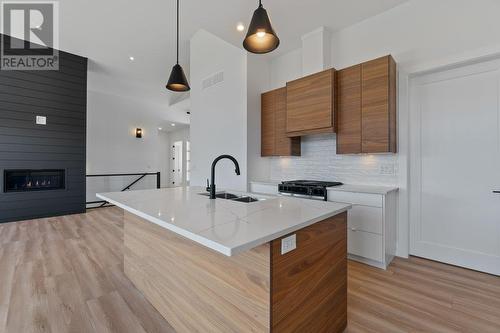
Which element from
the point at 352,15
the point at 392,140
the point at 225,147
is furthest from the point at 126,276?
the point at 352,15

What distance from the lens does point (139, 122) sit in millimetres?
8422

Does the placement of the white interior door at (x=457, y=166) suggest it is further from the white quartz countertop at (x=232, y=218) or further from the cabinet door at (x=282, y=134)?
the white quartz countertop at (x=232, y=218)

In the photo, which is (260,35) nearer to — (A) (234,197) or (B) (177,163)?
(A) (234,197)

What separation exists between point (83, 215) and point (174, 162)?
6.08 m

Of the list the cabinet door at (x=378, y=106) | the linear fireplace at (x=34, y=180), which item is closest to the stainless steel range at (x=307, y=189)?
the cabinet door at (x=378, y=106)

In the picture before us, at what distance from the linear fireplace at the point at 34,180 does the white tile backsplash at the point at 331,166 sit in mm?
4650

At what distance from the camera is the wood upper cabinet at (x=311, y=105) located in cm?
307

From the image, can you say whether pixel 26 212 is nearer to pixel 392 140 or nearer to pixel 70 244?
pixel 70 244

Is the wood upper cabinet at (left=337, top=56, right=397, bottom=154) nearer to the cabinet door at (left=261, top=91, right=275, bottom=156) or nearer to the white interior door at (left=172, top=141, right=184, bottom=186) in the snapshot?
the cabinet door at (left=261, top=91, right=275, bottom=156)

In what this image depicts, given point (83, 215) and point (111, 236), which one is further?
point (83, 215)

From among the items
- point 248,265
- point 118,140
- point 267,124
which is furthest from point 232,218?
point 118,140

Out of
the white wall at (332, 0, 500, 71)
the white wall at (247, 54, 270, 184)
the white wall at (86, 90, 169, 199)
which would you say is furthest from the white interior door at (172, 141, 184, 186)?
the white wall at (332, 0, 500, 71)

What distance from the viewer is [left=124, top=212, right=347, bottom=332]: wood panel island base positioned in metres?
1.11

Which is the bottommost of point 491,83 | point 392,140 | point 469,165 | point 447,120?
point 469,165
